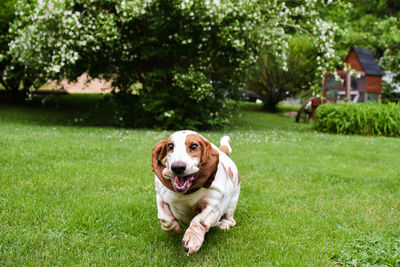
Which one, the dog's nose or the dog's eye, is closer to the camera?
the dog's nose

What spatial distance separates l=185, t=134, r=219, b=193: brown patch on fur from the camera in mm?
2691

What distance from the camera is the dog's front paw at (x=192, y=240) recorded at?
2457 mm

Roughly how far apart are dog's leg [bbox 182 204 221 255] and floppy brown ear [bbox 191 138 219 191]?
201 millimetres

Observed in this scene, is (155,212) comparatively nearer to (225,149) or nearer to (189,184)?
(225,149)

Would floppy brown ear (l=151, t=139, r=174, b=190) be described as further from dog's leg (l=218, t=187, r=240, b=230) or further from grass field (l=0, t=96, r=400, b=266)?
dog's leg (l=218, t=187, r=240, b=230)

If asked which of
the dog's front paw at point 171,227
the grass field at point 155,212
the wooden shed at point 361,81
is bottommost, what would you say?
the grass field at point 155,212

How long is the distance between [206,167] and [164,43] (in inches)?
366

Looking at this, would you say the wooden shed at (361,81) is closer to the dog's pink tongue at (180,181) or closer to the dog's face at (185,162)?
the dog's face at (185,162)

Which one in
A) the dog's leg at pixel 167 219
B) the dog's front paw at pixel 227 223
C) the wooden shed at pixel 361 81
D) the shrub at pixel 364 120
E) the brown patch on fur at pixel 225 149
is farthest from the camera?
the wooden shed at pixel 361 81

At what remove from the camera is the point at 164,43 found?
1145 centimetres

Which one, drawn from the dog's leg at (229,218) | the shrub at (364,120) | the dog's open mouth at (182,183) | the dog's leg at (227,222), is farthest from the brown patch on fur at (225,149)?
the shrub at (364,120)

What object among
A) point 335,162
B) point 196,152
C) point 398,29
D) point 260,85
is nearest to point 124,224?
point 196,152

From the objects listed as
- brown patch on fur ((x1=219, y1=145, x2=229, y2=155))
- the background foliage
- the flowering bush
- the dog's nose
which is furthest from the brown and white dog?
the background foliage

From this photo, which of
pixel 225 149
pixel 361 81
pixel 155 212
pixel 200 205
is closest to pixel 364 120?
pixel 361 81
